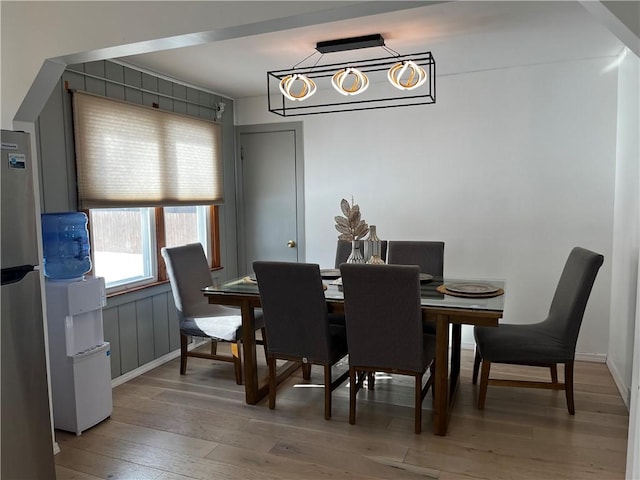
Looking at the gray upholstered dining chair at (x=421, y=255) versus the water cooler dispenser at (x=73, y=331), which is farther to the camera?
the gray upholstered dining chair at (x=421, y=255)

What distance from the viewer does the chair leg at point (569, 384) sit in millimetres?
2885

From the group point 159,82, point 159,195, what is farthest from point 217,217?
point 159,82

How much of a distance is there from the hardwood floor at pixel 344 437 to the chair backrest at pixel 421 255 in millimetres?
868

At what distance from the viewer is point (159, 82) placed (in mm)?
3949

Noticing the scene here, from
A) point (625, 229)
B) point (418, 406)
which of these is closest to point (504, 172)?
point (625, 229)

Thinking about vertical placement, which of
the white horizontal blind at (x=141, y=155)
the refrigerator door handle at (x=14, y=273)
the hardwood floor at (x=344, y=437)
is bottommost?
the hardwood floor at (x=344, y=437)

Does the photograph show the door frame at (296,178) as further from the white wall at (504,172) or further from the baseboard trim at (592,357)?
the baseboard trim at (592,357)

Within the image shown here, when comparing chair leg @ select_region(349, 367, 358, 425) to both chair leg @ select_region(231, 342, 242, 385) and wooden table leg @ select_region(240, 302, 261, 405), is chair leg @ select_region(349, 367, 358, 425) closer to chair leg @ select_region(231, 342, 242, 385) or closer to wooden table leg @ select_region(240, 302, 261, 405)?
wooden table leg @ select_region(240, 302, 261, 405)

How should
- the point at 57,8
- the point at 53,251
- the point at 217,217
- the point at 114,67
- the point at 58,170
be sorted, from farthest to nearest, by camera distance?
the point at 217,217 < the point at 114,67 < the point at 58,170 < the point at 53,251 < the point at 57,8

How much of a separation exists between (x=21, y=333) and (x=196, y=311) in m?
1.67

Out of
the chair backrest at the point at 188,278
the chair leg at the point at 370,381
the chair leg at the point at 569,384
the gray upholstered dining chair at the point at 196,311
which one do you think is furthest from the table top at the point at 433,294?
the chair leg at the point at 370,381

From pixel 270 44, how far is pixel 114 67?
121 centimetres

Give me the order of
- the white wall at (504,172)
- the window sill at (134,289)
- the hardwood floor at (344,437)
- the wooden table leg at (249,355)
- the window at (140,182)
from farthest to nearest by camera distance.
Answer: the white wall at (504,172) → the window sill at (134,289) → the window at (140,182) → the wooden table leg at (249,355) → the hardwood floor at (344,437)

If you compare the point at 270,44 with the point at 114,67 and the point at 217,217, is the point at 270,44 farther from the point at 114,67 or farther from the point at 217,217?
the point at 217,217
